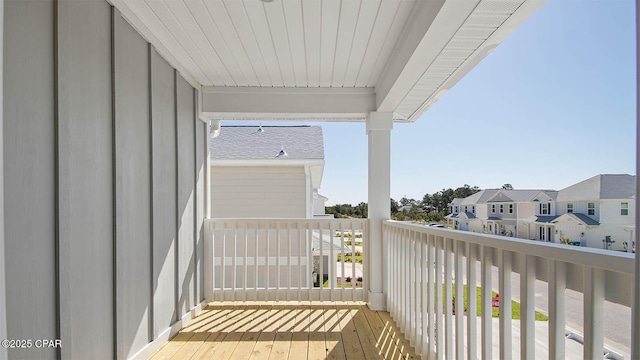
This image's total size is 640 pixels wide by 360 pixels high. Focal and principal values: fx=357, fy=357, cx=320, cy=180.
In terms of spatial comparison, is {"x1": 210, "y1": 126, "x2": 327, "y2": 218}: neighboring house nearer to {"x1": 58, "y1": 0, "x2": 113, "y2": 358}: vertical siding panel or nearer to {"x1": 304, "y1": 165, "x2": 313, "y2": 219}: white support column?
{"x1": 304, "y1": 165, "x2": 313, "y2": 219}: white support column

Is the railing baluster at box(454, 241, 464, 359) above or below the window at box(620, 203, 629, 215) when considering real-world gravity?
below

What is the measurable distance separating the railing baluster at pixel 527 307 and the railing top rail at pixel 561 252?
55 millimetres

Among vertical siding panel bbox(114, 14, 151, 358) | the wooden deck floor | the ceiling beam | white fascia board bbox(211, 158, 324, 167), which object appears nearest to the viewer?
the ceiling beam

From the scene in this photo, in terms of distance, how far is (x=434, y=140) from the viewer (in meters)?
2.29

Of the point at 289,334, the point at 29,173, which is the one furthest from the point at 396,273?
the point at 29,173

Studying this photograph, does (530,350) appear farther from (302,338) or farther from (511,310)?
(302,338)

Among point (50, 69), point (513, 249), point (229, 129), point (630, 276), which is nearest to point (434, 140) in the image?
point (513, 249)

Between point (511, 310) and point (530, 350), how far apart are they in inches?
7.2

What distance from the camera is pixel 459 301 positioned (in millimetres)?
1800

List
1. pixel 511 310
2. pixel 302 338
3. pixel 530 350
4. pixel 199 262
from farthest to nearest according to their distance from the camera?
pixel 199 262, pixel 302 338, pixel 511 310, pixel 530 350

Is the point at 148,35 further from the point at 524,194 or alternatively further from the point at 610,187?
the point at 610,187

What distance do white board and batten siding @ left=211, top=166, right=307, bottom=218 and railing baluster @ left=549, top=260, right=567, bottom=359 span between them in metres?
4.55

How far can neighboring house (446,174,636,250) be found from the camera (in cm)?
73

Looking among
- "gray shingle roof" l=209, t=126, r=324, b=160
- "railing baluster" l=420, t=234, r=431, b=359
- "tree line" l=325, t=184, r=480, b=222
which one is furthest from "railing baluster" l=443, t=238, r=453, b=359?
"gray shingle roof" l=209, t=126, r=324, b=160
